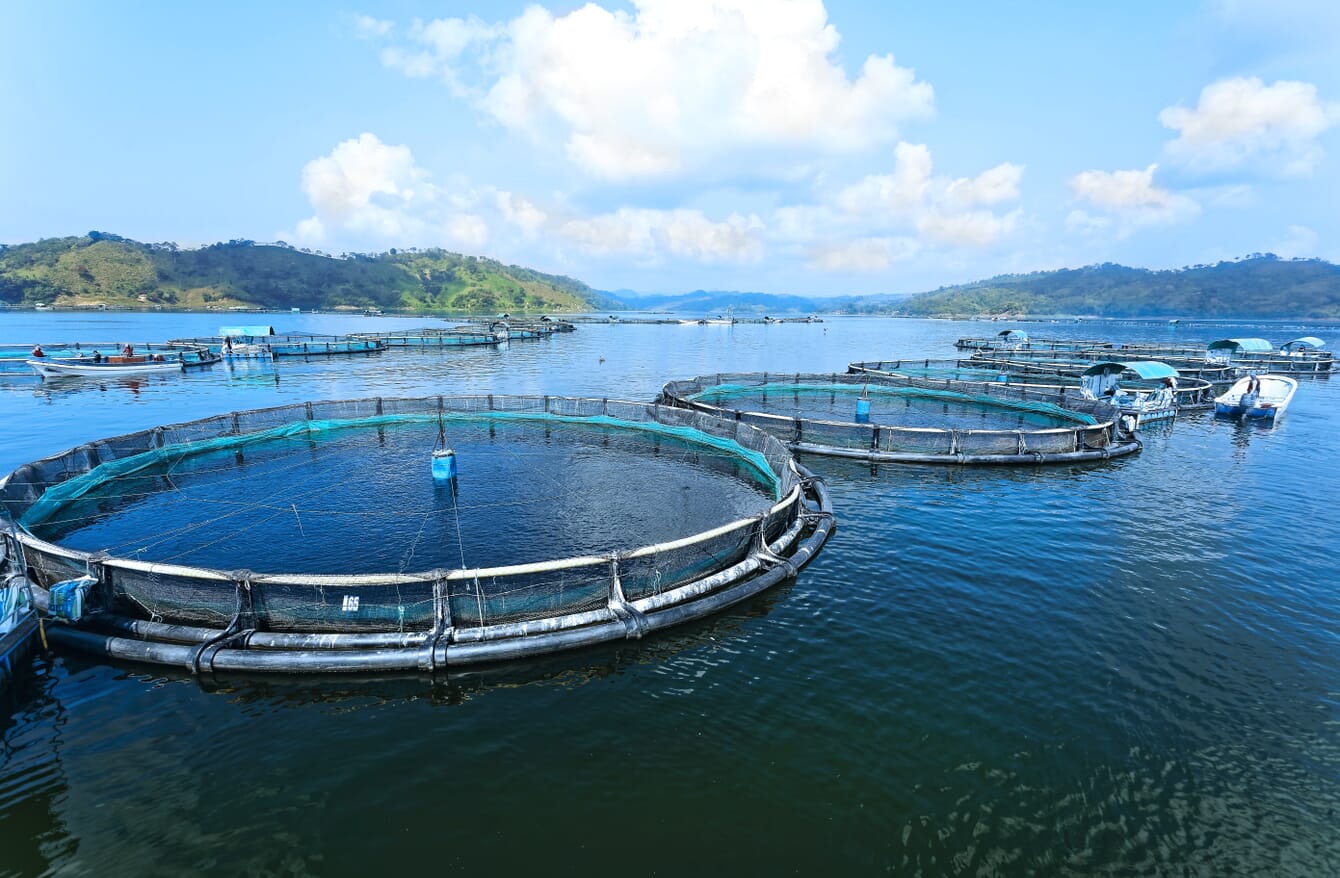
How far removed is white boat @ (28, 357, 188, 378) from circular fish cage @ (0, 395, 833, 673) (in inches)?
1979

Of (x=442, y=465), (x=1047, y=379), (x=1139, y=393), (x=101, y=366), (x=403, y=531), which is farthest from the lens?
(x=1047, y=379)

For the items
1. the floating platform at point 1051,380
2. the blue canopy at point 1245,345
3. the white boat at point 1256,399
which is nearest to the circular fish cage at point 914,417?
the floating platform at point 1051,380

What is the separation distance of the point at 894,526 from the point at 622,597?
42.0 feet

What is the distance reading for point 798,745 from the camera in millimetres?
11422

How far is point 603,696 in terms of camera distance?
1270cm

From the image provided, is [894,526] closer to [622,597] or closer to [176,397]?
[622,597]

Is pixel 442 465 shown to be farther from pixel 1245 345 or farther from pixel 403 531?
pixel 1245 345

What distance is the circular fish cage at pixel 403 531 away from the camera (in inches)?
528

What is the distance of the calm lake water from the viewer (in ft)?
30.3

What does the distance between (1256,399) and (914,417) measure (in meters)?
27.3

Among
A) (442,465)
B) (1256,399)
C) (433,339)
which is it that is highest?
(433,339)

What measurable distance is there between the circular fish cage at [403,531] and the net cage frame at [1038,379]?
3619 cm

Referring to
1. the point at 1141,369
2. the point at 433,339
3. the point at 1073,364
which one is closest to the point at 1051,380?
the point at 1141,369

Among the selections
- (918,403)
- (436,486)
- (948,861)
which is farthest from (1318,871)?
(918,403)
